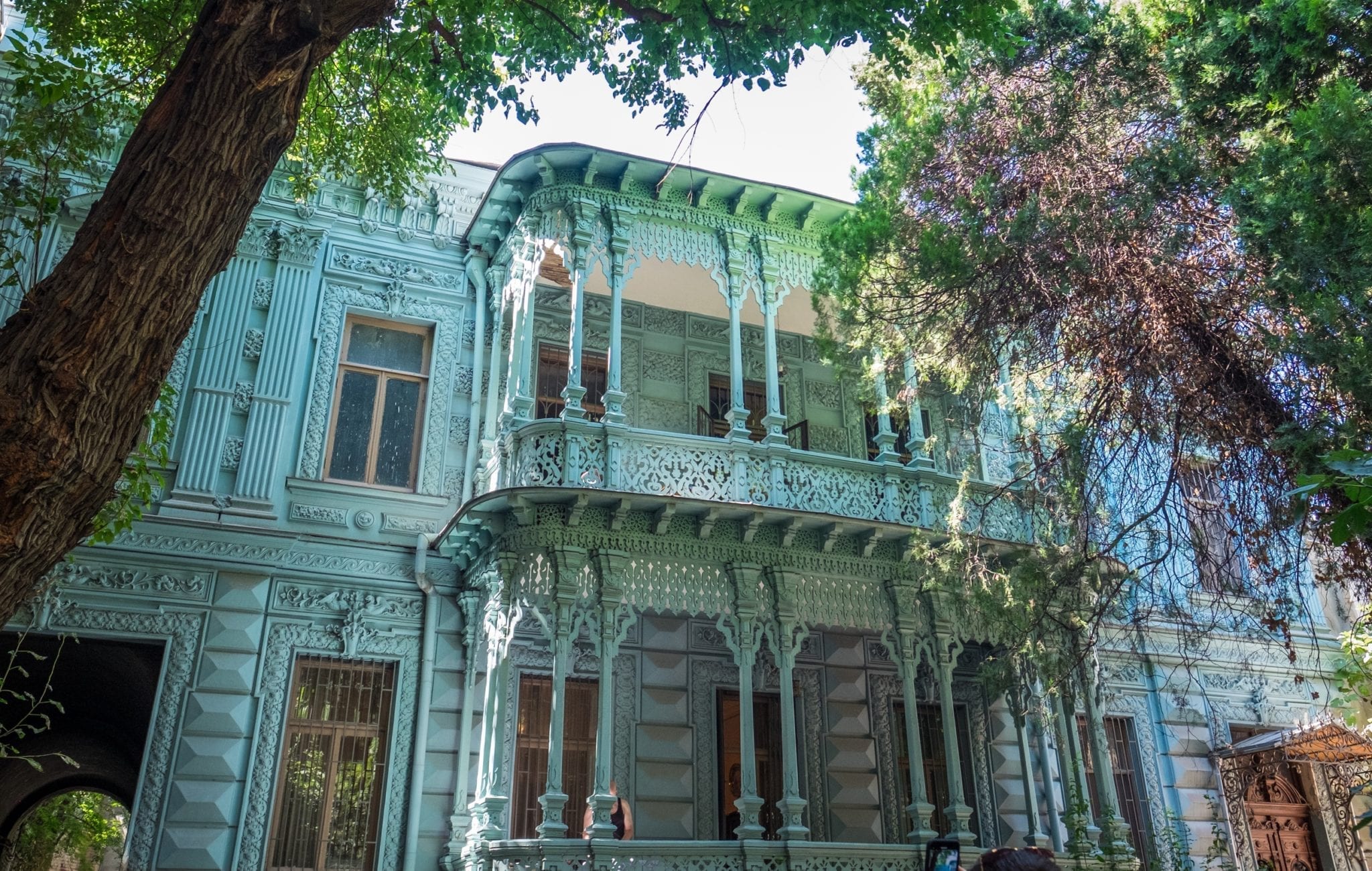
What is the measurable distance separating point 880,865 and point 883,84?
24.1ft

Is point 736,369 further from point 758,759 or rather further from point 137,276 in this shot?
point 137,276

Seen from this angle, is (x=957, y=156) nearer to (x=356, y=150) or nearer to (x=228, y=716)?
(x=356, y=150)

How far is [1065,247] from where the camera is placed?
7824 mm

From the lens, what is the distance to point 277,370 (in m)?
11.9

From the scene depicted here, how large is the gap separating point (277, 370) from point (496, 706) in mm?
4744

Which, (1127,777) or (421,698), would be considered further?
(1127,777)

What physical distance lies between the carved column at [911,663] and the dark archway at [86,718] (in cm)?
751

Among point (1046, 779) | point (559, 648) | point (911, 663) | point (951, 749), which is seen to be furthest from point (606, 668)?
point (1046, 779)

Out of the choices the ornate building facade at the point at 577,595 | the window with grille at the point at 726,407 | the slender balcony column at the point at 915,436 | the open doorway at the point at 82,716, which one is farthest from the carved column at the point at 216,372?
the slender balcony column at the point at 915,436

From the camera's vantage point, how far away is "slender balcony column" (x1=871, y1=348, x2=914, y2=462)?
10461 mm

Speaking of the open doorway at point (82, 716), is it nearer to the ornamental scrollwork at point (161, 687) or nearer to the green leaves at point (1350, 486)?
the ornamental scrollwork at point (161, 687)

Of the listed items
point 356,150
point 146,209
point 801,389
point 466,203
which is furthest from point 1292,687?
point 146,209

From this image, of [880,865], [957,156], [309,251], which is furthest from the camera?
[309,251]

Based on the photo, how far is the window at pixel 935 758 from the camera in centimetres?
1273
